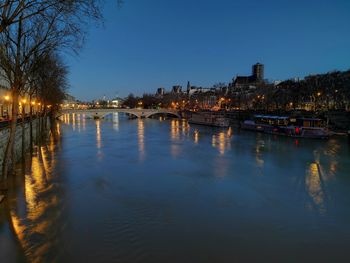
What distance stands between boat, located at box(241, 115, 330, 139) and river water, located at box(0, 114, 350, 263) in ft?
76.1

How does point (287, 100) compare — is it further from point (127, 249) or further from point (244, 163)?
point (127, 249)

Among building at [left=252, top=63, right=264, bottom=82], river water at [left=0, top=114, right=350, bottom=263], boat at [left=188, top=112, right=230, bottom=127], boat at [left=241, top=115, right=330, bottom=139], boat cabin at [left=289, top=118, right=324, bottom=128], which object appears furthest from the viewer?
building at [left=252, top=63, right=264, bottom=82]

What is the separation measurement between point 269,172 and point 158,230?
1289 cm

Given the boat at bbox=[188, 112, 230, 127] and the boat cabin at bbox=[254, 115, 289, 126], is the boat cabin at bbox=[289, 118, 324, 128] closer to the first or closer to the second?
the boat cabin at bbox=[254, 115, 289, 126]

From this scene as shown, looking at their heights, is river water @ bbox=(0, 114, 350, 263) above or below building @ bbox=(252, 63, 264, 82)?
below

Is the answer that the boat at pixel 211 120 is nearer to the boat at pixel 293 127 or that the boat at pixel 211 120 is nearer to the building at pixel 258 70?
the boat at pixel 293 127

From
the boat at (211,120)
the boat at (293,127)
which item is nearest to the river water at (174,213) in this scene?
the boat at (293,127)

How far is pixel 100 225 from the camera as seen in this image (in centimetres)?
1142

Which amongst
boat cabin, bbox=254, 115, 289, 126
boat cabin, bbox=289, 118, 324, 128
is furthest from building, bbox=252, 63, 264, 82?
boat cabin, bbox=289, 118, 324, 128

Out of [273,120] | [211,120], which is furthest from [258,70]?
[273,120]

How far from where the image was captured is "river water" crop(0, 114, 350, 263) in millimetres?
9609

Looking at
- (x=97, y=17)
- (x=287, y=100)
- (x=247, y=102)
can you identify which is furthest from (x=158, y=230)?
(x=247, y=102)

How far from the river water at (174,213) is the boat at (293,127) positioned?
23.2m

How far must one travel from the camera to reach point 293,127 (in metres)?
48.8
